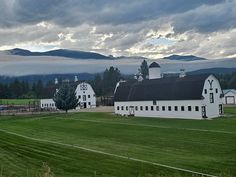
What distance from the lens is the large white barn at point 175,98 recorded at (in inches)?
2397

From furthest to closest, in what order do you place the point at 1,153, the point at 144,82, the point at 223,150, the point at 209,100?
the point at 144,82, the point at 209,100, the point at 223,150, the point at 1,153

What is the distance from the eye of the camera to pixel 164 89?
6750 centimetres

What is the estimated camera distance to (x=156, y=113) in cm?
6781

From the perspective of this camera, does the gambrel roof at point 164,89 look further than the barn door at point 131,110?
No

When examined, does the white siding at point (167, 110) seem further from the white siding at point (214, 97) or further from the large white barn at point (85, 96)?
the large white barn at point (85, 96)

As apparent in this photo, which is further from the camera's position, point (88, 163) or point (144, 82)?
point (144, 82)

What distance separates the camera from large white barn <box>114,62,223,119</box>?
2397 inches

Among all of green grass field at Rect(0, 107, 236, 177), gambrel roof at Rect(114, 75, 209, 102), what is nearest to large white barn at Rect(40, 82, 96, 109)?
gambrel roof at Rect(114, 75, 209, 102)

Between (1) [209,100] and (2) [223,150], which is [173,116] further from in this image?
(2) [223,150]

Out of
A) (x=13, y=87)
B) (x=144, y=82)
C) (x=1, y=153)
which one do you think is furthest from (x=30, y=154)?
(x=13, y=87)

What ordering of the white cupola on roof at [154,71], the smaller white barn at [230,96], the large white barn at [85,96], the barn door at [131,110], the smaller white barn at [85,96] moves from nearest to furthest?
the barn door at [131,110]
the white cupola on roof at [154,71]
the smaller white barn at [230,96]
the large white barn at [85,96]
the smaller white barn at [85,96]

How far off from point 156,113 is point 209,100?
9673 millimetres

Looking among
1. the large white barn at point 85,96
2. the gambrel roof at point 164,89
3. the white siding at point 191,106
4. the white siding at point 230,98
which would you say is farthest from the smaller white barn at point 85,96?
the white siding at point 191,106

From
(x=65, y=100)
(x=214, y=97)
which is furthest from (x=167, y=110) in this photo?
(x=65, y=100)
